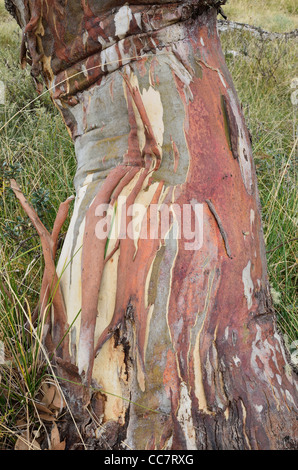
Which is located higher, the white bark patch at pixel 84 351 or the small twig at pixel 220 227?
the small twig at pixel 220 227

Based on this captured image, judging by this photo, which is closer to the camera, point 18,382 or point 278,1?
point 18,382

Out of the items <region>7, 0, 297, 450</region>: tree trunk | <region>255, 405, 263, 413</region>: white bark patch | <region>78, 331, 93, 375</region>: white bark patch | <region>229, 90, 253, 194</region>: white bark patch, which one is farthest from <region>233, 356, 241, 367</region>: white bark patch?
<region>229, 90, 253, 194</region>: white bark patch

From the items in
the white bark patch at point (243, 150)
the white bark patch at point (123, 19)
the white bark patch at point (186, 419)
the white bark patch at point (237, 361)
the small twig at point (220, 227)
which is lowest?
the white bark patch at point (186, 419)

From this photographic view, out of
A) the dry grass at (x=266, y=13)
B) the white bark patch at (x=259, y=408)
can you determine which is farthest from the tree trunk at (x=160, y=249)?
the dry grass at (x=266, y=13)

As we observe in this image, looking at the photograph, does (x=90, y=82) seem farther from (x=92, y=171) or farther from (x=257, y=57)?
(x=257, y=57)

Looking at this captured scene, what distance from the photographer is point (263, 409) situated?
3.57 ft

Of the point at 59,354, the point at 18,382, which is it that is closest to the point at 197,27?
the point at 59,354

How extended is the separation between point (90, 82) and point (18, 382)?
0.95m

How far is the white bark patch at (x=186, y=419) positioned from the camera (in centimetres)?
105

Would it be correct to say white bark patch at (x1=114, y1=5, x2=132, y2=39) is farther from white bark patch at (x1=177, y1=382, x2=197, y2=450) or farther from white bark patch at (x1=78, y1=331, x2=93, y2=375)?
white bark patch at (x1=177, y1=382, x2=197, y2=450)

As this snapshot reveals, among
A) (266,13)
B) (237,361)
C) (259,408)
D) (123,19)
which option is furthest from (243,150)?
(266,13)

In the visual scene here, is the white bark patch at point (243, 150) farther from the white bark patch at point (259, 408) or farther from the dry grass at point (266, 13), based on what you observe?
the dry grass at point (266, 13)

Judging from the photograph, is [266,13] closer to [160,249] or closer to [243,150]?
[243,150]

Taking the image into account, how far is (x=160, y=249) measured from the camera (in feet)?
3.80
